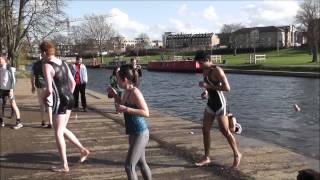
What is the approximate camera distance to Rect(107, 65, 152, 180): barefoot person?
604 cm

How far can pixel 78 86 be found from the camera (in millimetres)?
16219

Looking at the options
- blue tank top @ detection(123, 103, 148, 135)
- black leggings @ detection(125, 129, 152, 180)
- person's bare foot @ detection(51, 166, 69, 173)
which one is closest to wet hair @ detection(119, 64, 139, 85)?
blue tank top @ detection(123, 103, 148, 135)

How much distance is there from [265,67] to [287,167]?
52941 mm

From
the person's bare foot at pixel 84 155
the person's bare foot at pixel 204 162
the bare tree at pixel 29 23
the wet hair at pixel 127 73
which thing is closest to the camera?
the wet hair at pixel 127 73

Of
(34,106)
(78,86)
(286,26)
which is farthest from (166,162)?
(286,26)

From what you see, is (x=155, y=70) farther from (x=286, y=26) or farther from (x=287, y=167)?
(x=286, y=26)

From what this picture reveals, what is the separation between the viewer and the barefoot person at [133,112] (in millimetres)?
6043

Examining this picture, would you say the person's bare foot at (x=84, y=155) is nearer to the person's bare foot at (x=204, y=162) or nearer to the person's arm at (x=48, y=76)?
the person's arm at (x=48, y=76)

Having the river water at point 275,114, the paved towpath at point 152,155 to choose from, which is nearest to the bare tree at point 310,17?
the river water at point 275,114

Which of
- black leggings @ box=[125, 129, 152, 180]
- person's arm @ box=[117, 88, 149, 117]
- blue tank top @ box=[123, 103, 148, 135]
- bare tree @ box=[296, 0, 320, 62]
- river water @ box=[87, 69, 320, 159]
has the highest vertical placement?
bare tree @ box=[296, 0, 320, 62]

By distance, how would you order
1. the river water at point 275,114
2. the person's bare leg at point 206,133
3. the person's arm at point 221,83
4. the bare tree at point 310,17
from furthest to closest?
the bare tree at point 310,17
the river water at point 275,114
the person's bare leg at point 206,133
the person's arm at point 221,83

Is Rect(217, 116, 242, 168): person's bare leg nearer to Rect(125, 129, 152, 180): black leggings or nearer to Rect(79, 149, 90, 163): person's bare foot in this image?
Rect(125, 129, 152, 180): black leggings

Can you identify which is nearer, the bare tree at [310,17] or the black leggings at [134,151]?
the black leggings at [134,151]

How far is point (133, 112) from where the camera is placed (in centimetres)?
604
